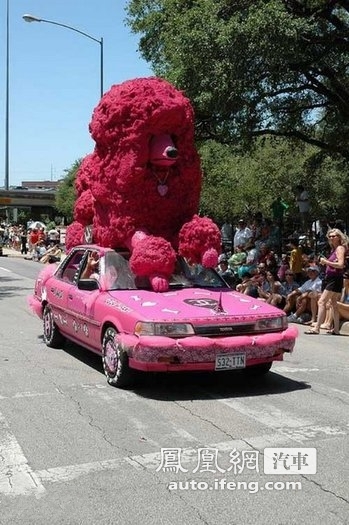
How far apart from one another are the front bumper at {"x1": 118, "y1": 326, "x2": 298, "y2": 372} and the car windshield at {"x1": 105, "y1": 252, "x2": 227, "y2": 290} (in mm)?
990

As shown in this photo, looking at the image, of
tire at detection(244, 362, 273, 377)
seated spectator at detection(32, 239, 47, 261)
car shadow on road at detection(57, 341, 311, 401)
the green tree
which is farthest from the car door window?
the green tree

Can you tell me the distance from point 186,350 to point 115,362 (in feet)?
2.98

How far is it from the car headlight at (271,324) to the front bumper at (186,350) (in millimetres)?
112

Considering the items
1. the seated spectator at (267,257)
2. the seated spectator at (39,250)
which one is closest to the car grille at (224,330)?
the seated spectator at (267,257)

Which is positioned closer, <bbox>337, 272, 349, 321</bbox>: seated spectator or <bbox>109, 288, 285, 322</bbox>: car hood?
<bbox>109, 288, 285, 322</bbox>: car hood

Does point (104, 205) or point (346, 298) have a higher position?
point (104, 205)

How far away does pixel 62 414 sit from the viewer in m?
5.94

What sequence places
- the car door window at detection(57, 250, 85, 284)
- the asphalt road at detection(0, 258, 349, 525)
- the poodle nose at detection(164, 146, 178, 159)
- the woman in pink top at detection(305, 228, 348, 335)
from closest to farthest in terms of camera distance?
the asphalt road at detection(0, 258, 349, 525), the poodle nose at detection(164, 146, 178, 159), the car door window at detection(57, 250, 85, 284), the woman in pink top at detection(305, 228, 348, 335)

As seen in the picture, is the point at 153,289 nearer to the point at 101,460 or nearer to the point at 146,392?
the point at 146,392

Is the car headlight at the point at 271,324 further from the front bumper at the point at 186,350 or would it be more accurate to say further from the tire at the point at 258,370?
the tire at the point at 258,370

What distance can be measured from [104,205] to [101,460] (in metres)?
4.41

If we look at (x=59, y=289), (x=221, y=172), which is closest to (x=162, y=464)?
(x=59, y=289)

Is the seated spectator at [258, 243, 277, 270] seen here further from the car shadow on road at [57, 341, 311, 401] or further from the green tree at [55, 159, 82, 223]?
the green tree at [55, 159, 82, 223]

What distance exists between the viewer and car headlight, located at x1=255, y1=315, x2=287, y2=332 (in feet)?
21.8
